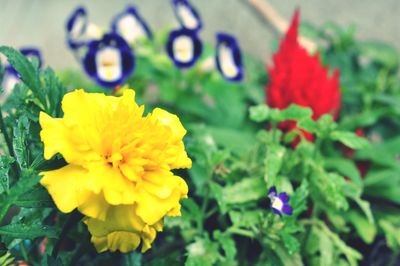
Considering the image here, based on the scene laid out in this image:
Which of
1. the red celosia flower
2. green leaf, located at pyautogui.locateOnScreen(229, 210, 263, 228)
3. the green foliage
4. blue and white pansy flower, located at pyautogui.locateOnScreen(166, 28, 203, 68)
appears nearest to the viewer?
the green foliage

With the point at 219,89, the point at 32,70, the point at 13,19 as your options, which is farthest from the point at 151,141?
the point at 13,19

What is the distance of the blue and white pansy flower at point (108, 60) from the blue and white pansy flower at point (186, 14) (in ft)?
1.05

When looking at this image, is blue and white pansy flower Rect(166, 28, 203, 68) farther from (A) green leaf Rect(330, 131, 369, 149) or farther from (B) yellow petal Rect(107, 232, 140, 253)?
(B) yellow petal Rect(107, 232, 140, 253)

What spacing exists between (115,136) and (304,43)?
5.94 feet

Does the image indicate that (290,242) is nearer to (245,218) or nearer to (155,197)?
(245,218)

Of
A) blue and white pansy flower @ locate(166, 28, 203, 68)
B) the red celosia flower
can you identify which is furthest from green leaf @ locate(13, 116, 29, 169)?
blue and white pansy flower @ locate(166, 28, 203, 68)

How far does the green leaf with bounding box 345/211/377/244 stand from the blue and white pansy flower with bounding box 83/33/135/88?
81cm

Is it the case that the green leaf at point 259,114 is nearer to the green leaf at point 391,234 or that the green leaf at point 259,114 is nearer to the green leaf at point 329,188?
the green leaf at point 329,188

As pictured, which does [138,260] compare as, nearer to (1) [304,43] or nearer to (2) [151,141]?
(2) [151,141]

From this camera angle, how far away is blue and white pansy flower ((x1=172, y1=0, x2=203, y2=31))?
241 cm

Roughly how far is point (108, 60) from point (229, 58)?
1.34 ft

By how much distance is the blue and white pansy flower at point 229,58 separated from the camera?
229 centimetres

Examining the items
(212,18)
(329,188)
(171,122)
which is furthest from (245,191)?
(212,18)

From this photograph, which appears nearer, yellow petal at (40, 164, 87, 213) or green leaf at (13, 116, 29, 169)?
yellow petal at (40, 164, 87, 213)
